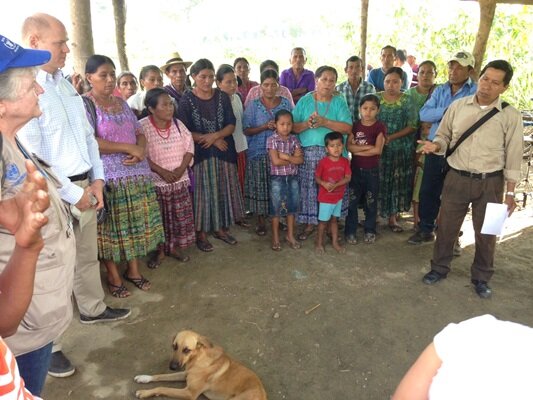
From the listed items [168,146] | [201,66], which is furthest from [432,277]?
[201,66]

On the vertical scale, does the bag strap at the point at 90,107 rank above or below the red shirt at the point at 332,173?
above

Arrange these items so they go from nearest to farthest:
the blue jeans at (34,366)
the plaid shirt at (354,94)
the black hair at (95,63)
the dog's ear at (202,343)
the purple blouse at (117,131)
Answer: the blue jeans at (34,366)
the dog's ear at (202,343)
the black hair at (95,63)
the purple blouse at (117,131)
the plaid shirt at (354,94)

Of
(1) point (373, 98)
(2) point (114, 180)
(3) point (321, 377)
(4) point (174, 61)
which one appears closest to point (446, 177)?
(1) point (373, 98)

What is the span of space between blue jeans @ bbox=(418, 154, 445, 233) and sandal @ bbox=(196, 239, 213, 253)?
2.35 meters

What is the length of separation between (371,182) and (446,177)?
0.92 meters

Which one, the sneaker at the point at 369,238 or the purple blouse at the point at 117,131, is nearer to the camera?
the purple blouse at the point at 117,131

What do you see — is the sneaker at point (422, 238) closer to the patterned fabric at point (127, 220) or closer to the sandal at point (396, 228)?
the sandal at point (396, 228)

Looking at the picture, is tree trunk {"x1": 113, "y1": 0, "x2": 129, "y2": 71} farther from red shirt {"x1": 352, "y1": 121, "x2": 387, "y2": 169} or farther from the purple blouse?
red shirt {"x1": 352, "y1": 121, "x2": 387, "y2": 169}

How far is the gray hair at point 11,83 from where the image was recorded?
54.4 inches

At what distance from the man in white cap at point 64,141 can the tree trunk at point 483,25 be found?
179 inches

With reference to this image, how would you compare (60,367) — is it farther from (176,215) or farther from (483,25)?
(483,25)

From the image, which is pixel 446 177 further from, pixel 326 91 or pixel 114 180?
pixel 114 180

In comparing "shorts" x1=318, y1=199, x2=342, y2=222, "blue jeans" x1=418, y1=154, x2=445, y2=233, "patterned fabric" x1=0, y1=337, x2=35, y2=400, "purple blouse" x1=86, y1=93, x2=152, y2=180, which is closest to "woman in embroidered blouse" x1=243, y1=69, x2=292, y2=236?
"shorts" x1=318, y1=199, x2=342, y2=222

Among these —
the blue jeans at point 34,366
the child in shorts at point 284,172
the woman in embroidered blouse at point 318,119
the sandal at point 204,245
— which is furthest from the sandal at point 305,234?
the blue jeans at point 34,366
